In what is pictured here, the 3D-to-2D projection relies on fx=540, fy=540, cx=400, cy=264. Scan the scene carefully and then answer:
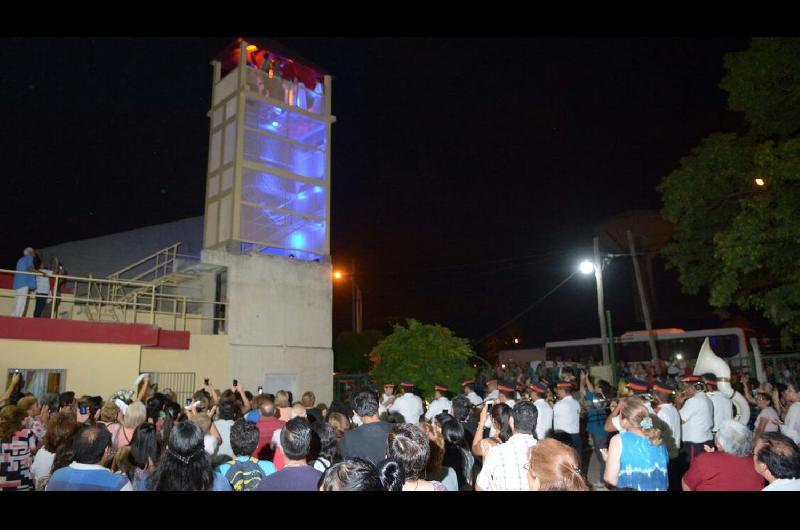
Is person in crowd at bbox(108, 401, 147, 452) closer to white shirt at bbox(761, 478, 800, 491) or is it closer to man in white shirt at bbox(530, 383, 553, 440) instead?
white shirt at bbox(761, 478, 800, 491)

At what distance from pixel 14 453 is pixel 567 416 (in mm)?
7787

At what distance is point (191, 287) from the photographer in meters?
20.0

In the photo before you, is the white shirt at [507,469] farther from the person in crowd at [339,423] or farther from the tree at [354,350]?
the tree at [354,350]

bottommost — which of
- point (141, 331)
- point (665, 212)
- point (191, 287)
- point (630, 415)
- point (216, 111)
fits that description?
point (630, 415)

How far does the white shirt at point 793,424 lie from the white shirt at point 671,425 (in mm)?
2156

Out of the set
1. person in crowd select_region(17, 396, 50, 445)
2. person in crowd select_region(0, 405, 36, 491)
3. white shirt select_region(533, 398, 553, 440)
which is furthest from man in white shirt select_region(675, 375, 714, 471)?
person in crowd select_region(17, 396, 50, 445)

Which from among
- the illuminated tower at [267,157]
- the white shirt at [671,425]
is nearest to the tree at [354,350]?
the illuminated tower at [267,157]

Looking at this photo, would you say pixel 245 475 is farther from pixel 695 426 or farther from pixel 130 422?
pixel 695 426

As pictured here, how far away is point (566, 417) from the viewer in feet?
30.4

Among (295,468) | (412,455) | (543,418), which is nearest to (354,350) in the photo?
(543,418)

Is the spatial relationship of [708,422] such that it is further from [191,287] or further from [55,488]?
[191,287]
